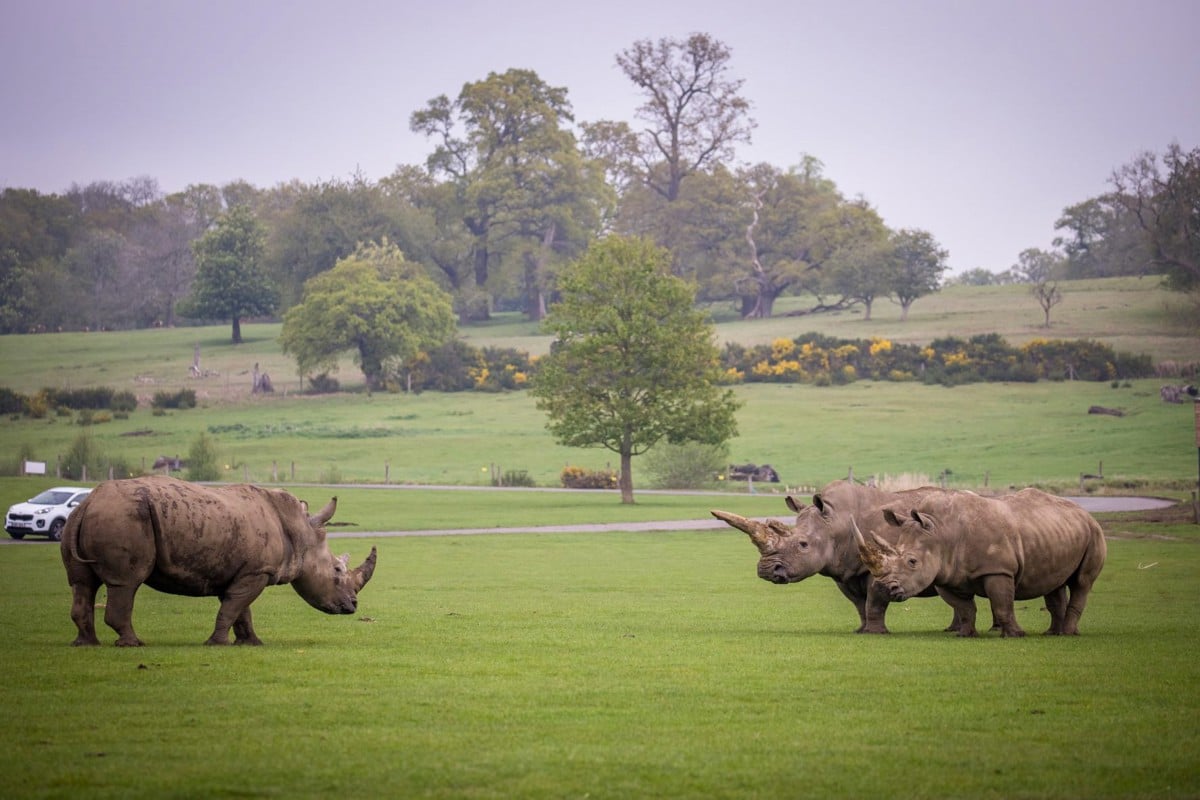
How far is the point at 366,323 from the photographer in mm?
113500

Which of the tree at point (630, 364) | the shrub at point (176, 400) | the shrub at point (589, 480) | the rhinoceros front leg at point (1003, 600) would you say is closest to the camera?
the rhinoceros front leg at point (1003, 600)

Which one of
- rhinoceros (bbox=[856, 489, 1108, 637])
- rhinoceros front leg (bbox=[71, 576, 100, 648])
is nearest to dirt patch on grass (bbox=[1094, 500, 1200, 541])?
rhinoceros (bbox=[856, 489, 1108, 637])

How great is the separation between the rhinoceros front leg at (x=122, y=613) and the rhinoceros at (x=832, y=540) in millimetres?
7436

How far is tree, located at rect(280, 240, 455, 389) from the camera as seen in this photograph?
113812 millimetres

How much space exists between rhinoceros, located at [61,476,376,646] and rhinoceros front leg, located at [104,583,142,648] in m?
0.01

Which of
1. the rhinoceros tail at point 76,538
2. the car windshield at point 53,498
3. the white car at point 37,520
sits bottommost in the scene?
the white car at point 37,520

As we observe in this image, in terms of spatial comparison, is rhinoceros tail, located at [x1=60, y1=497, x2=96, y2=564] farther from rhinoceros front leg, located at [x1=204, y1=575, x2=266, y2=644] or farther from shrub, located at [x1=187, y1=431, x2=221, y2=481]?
shrub, located at [x1=187, y1=431, x2=221, y2=481]

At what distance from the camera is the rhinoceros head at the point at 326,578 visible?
18.7 meters

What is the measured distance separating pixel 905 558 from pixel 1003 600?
5.08 ft

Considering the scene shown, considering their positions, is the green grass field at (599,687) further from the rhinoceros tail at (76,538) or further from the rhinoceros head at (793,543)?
the rhinoceros tail at (76,538)

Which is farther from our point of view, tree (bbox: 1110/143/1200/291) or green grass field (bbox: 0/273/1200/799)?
tree (bbox: 1110/143/1200/291)

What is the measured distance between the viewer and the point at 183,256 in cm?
17475

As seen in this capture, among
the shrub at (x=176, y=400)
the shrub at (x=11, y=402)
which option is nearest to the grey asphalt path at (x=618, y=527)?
the shrub at (x=176, y=400)

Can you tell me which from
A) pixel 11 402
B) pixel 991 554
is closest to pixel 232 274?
pixel 11 402
